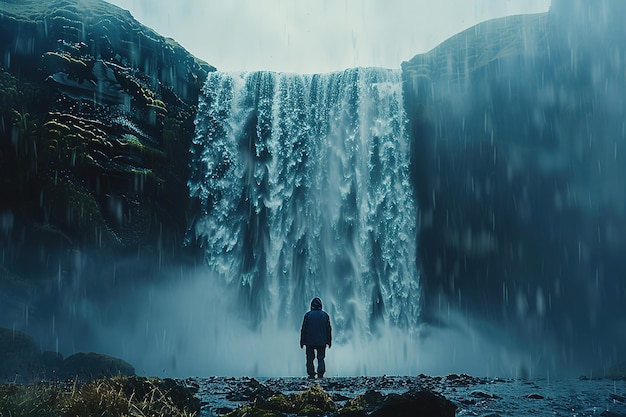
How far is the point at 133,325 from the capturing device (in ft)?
97.8

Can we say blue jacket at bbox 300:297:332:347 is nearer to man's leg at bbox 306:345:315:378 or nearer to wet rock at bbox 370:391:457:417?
man's leg at bbox 306:345:315:378

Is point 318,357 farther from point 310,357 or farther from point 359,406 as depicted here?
point 359,406

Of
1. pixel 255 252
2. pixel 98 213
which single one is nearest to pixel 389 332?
pixel 255 252

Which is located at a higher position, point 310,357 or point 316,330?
point 316,330

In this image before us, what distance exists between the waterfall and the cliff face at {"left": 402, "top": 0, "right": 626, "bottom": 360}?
2.74 metres

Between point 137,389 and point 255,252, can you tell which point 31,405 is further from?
point 255,252

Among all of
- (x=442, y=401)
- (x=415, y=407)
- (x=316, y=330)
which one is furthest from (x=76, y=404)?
(x=316, y=330)

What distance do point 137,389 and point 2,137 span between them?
2217 centimetres

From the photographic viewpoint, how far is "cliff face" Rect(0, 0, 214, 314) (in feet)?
83.8

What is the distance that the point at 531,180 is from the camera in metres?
32.2

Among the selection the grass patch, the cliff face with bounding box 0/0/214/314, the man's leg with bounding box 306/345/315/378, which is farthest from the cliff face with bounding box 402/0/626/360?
the grass patch

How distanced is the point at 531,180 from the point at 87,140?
86.6 feet

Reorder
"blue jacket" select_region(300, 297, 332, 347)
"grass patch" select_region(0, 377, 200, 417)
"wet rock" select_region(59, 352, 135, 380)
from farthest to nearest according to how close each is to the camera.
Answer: "wet rock" select_region(59, 352, 135, 380), "blue jacket" select_region(300, 297, 332, 347), "grass patch" select_region(0, 377, 200, 417)

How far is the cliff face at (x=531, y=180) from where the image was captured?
3122cm
